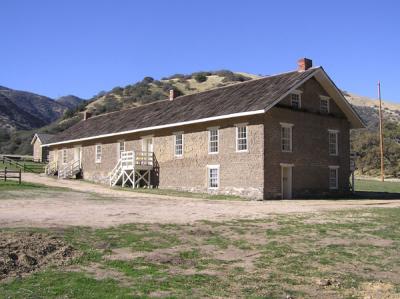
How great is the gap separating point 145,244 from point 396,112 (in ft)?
346

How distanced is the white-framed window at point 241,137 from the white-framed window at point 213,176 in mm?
1927

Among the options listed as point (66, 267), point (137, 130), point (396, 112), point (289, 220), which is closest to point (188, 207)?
point (289, 220)

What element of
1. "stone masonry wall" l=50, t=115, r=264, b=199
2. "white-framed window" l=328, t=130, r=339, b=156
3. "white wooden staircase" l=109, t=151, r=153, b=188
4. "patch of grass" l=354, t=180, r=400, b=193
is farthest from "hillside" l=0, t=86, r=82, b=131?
"white-framed window" l=328, t=130, r=339, b=156

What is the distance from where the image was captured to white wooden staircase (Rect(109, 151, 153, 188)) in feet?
106

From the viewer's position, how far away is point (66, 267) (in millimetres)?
8414

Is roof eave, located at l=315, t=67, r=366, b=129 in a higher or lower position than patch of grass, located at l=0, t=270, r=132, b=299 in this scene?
higher

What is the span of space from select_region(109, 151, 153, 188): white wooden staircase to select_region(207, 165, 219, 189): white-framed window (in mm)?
5707

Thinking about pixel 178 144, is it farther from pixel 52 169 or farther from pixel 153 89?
pixel 153 89

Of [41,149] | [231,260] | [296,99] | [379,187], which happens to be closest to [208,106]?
[296,99]

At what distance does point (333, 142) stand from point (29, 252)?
24830 millimetres

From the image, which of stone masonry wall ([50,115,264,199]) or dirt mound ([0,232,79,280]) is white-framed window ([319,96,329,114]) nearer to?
stone masonry wall ([50,115,264,199])

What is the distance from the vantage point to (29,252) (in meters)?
8.98

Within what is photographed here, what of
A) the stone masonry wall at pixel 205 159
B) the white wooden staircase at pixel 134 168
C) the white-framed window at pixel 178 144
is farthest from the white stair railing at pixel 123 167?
the white-framed window at pixel 178 144

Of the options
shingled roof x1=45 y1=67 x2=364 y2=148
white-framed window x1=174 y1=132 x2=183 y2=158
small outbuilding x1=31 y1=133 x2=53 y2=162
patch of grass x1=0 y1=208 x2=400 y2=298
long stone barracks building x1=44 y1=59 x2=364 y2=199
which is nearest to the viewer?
patch of grass x1=0 y1=208 x2=400 y2=298
